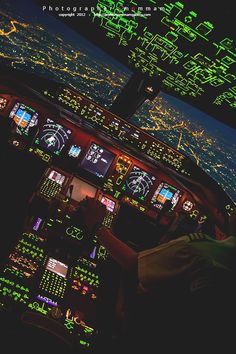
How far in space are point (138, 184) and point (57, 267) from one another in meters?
2.64

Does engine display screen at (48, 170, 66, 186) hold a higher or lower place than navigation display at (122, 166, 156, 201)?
lower

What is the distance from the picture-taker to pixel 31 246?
199cm

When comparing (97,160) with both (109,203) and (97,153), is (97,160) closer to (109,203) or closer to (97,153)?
(97,153)

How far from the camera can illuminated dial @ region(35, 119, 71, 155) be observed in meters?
4.06

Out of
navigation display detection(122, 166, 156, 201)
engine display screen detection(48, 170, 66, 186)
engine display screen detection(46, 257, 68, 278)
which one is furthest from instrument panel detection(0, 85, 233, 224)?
engine display screen detection(46, 257, 68, 278)

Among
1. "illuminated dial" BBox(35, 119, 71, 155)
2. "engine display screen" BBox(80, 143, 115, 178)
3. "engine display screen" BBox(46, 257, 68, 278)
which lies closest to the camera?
"engine display screen" BBox(46, 257, 68, 278)

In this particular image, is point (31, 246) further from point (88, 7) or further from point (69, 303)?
point (88, 7)

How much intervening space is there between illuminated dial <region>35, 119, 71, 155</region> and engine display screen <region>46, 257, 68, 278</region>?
2.34m

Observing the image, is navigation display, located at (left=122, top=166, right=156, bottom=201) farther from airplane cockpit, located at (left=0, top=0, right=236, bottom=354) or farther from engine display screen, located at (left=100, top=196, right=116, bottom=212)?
engine display screen, located at (left=100, top=196, right=116, bottom=212)

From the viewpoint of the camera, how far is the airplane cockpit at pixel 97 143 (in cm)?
158

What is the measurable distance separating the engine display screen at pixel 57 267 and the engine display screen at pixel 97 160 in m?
2.34

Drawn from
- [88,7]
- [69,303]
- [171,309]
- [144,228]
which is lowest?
[144,228]

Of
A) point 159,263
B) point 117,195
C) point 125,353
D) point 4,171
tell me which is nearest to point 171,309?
point 159,263

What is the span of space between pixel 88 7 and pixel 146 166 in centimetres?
234
